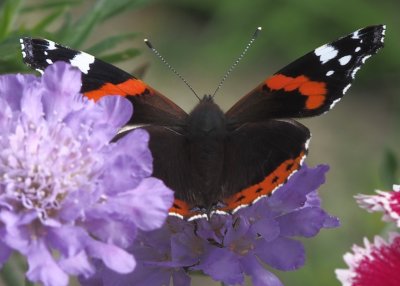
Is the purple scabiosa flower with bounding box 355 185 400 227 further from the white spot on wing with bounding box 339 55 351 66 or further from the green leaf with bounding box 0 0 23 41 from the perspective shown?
the green leaf with bounding box 0 0 23 41

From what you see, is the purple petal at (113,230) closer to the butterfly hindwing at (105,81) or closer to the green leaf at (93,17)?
the butterfly hindwing at (105,81)

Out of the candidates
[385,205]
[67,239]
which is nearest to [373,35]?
[385,205]

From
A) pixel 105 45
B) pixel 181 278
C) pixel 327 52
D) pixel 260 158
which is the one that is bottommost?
pixel 181 278

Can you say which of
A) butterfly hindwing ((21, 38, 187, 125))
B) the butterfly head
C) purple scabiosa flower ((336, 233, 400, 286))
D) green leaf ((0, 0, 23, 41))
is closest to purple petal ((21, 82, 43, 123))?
butterfly hindwing ((21, 38, 187, 125))

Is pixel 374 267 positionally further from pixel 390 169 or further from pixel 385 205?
pixel 390 169

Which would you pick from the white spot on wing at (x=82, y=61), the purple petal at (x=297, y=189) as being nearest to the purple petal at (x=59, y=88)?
the white spot on wing at (x=82, y=61)
